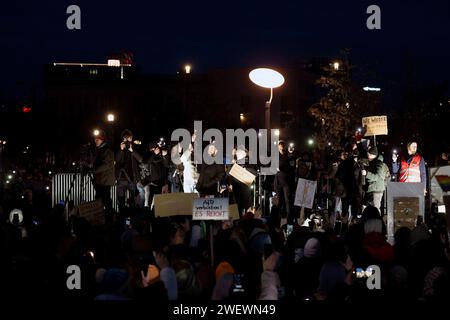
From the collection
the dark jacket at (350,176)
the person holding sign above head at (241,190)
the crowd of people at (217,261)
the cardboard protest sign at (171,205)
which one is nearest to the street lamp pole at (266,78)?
the person holding sign above head at (241,190)

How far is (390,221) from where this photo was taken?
18422 mm

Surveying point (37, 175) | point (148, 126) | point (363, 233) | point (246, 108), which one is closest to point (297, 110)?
point (246, 108)

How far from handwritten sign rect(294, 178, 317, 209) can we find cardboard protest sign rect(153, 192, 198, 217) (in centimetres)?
361

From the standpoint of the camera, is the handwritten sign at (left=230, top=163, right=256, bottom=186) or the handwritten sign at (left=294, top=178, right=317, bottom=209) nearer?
the handwritten sign at (left=294, top=178, right=317, bottom=209)

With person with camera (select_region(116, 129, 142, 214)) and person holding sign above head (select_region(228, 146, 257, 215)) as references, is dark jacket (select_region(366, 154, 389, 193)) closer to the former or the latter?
person holding sign above head (select_region(228, 146, 257, 215))

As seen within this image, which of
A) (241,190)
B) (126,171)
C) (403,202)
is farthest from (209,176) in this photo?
(403,202)

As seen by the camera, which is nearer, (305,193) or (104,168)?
(305,193)

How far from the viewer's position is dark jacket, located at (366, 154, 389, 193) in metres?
20.0

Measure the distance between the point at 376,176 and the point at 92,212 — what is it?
276 inches

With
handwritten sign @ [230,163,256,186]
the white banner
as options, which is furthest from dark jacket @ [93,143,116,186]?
the white banner

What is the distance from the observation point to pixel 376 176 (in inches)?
789

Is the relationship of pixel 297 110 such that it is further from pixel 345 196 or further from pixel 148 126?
pixel 345 196

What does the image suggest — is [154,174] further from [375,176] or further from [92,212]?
[92,212]
